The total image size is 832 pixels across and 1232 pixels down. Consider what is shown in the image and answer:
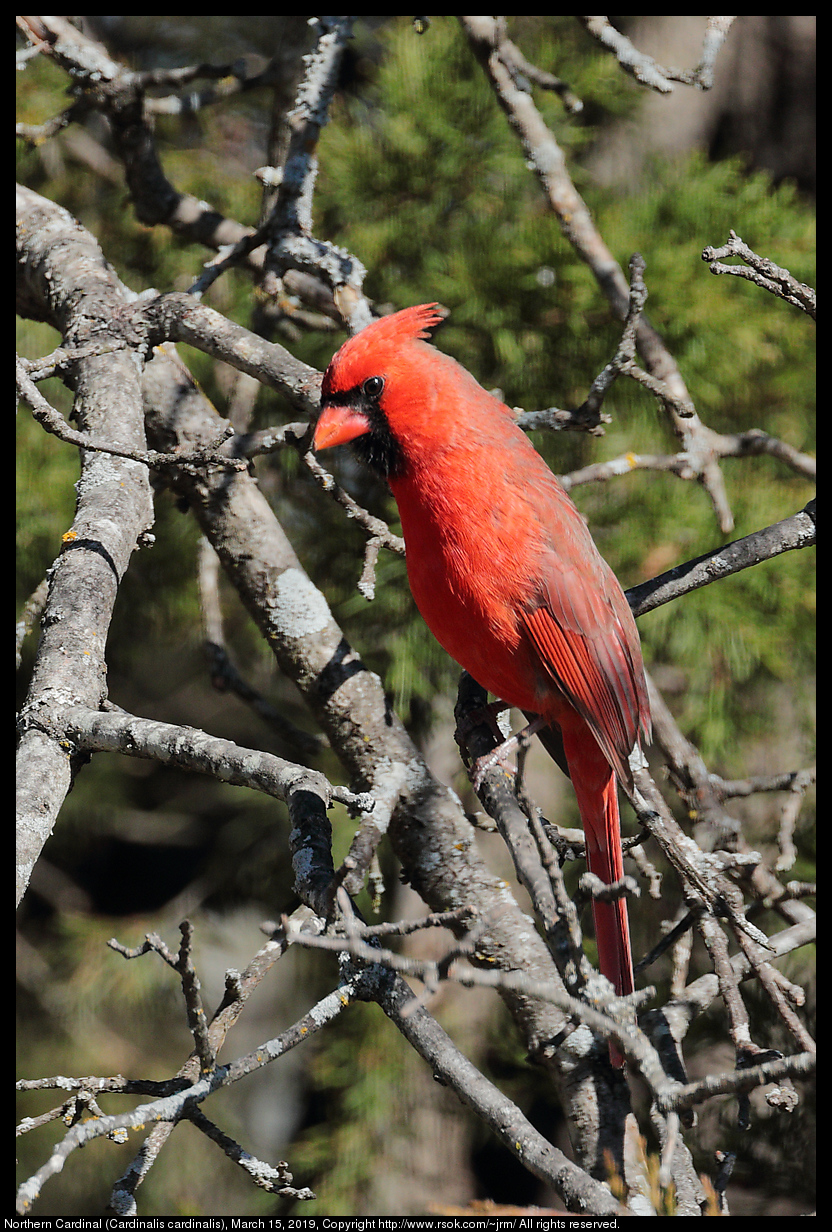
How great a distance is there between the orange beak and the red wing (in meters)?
0.49

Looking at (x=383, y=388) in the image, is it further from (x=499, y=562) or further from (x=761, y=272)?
(x=761, y=272)

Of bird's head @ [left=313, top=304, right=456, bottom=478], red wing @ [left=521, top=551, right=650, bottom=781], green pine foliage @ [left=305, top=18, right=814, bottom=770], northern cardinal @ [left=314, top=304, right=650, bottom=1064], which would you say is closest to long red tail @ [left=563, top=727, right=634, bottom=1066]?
northern cardinal @ [left=314, top=304, right=650, bottom=1064]

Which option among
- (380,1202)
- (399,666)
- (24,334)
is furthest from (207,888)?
(24,334)

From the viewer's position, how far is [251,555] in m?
2.21

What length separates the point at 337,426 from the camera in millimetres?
1938

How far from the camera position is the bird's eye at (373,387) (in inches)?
77.2

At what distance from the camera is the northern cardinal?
6.21 feet

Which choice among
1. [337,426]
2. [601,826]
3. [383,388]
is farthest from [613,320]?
[601,826]

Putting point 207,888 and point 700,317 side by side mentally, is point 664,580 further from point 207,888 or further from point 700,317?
point 207,888

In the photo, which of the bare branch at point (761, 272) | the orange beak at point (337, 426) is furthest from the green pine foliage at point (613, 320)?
Result: the bare branch at point (761, 272)

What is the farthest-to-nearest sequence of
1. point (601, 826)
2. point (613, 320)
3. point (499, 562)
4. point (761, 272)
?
1. point (613, 320)
2. point (601, 826)
3. point (499, 562)
4. point (761, 272)

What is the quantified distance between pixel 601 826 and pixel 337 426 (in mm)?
968

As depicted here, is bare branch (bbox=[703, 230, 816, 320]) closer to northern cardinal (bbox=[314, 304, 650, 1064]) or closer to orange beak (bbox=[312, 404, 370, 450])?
northern cardinal (bbox=[314, 304, 650, 1064])
